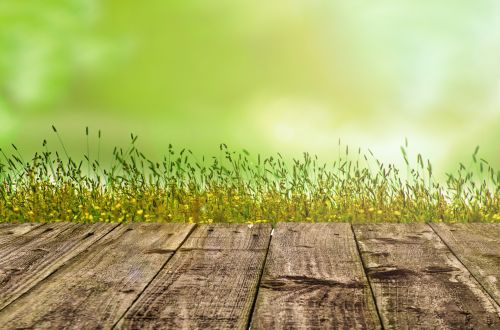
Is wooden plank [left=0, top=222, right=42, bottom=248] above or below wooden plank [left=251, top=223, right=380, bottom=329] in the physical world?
above

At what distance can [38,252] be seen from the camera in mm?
2787

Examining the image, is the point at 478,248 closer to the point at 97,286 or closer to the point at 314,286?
the point at 314,286

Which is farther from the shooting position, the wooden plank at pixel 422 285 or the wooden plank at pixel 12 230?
the wooden plank at pixel 12 230

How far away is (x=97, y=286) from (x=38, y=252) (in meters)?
0.71

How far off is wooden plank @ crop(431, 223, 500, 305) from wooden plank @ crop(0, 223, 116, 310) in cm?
150

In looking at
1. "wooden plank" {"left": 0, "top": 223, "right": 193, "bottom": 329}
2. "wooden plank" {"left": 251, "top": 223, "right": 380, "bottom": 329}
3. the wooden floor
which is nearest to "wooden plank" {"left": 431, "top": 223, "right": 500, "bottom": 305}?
the wooden floor

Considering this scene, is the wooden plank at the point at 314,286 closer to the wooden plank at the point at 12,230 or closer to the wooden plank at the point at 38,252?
the wooden plank at the point at 38,252

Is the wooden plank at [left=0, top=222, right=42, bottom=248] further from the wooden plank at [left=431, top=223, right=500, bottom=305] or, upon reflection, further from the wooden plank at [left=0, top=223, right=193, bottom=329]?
the wooden plank at [left=431, top=223, right=500, bottom=305]

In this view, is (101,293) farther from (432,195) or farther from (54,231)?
(432,195)

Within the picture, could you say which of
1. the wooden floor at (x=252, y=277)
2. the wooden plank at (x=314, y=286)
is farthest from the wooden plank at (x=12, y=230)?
the wooden plank at (x=314, y=286)

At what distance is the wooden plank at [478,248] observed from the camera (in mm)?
2295

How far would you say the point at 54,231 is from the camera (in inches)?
130

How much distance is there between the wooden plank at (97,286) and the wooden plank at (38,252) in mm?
55

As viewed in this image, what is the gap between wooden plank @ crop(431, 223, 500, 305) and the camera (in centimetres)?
229
